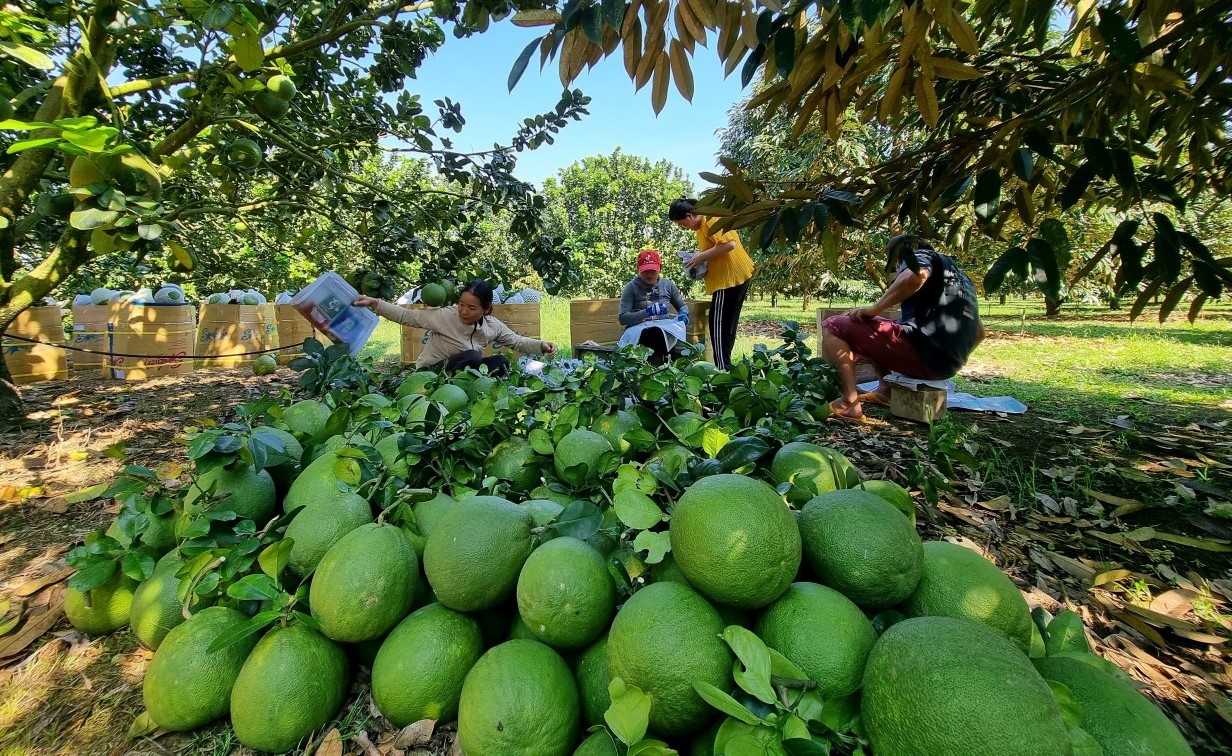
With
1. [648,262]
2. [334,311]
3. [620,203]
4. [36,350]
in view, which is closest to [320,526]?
[334,311]

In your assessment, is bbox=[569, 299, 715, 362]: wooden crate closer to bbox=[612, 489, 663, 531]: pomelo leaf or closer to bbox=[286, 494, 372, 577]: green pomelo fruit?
bbox=[286, 494, 372, 577]: green pomelo fruit

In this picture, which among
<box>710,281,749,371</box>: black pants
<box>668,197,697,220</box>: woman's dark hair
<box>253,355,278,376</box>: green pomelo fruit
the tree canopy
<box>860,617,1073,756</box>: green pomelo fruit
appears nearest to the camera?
<box>860,617,1073,756</box>: green pomelo fruit

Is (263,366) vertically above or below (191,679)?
above

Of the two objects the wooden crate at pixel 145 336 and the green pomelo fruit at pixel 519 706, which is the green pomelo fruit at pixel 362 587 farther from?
the wooden crate at pixel 145 336

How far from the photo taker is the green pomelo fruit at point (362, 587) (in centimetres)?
116

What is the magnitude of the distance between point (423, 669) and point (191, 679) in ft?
1.89

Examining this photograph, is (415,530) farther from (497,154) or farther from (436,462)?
(497,154)

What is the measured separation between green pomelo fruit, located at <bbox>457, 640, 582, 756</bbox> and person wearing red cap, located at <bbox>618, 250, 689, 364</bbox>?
429 centimetres

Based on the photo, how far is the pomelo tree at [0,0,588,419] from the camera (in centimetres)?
216

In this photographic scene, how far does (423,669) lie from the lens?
3.73ft

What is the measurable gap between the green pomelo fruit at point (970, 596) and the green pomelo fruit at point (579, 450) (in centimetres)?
85

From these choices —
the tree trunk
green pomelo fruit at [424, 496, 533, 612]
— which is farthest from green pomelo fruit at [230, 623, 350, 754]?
the tree trunk

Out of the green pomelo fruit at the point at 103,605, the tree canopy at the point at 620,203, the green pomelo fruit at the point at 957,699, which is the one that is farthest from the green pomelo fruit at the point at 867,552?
the tree canopy at the point at 620,203

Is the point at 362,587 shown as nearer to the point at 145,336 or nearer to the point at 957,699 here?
the point at 957,699
